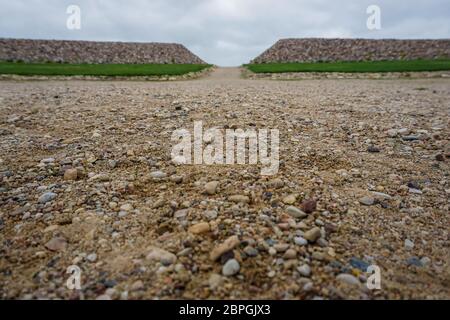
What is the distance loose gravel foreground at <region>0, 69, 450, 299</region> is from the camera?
279cm

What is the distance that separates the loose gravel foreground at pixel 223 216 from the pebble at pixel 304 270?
0.01m

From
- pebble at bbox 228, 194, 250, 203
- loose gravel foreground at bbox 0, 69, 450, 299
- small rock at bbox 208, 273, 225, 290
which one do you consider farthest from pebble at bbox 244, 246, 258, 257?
pebble at bbox 228, 194, 250, 203

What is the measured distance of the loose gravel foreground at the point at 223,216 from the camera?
279cm

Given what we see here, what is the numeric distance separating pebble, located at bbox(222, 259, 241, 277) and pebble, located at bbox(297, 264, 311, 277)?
557 mm

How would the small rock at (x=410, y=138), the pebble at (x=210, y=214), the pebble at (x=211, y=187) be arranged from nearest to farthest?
1. the pebble at (x=210, y=214)
2. the pebble at (x=211, y=187)
3. the small rock at (x=410, y=138)

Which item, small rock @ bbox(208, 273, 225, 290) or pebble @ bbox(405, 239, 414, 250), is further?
pebble @ bbox(405, 239, 414, 250)

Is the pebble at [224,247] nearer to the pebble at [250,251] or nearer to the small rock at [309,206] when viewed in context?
the pebble at [250,251]

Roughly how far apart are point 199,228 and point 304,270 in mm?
1188

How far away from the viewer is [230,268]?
2.86 metres

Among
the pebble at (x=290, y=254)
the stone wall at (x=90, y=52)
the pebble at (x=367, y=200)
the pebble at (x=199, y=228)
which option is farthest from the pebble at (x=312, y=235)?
the stone wall at (x=90, y=52)

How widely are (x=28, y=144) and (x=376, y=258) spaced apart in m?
6.43

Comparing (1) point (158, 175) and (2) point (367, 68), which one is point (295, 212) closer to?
(1) point (158, 175)

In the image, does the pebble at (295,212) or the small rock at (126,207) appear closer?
the pebble at (295,212)

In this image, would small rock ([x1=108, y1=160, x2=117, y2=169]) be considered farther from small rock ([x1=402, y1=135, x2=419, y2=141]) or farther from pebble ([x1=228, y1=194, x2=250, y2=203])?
small rock ([x1=402, y1=135, x2=419, y2=141])
